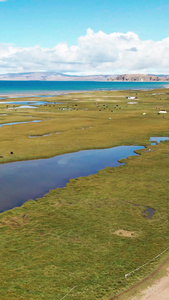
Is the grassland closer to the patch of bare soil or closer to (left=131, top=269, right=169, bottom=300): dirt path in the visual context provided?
the patch of bare soil

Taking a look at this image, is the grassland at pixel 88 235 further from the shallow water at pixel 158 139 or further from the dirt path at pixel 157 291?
the shallow water at pixel 158 139

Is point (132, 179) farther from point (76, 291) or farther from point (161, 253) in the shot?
point (76, 291)

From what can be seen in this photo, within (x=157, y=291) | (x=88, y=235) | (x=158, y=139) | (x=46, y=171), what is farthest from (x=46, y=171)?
(x=158, y=139)

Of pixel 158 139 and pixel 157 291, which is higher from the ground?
pixel 158 139

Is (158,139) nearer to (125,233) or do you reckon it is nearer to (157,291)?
(125,233)

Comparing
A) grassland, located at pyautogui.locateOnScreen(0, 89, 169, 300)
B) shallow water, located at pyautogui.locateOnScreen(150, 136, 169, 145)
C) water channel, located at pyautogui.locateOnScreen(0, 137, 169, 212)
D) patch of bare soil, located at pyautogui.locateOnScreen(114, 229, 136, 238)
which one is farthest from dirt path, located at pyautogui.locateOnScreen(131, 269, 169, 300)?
shallow water, located at pyautogui.locateOnScreen(150, 136, 169, 145)

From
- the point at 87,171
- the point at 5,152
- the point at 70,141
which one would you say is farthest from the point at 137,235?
the point at 70,141

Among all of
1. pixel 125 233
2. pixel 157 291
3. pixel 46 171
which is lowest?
pixel 157 291

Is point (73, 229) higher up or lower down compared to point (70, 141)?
lower down
